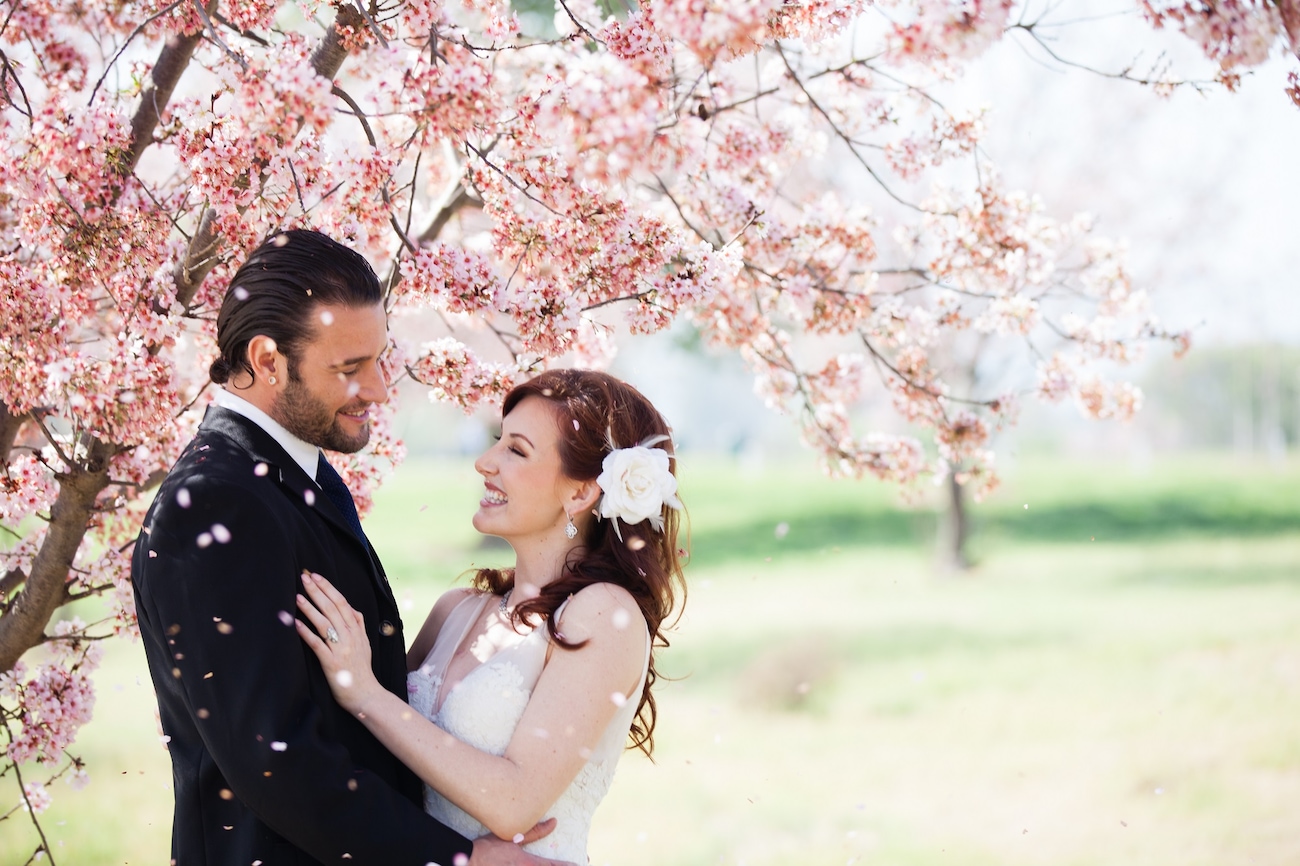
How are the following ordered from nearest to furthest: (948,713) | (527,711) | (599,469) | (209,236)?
(527,711) < (599,469) < (209,236) < (948,713)

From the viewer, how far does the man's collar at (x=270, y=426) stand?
2.69 m

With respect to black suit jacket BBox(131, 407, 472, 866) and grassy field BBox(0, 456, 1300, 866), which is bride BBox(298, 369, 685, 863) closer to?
black suit jacket BBox(131, 407, 472, 866)

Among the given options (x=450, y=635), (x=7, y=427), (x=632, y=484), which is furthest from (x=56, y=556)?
(x=632, y=484)

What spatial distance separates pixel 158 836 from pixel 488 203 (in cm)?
673

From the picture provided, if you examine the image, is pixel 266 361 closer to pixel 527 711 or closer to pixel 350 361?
pixel 350 361

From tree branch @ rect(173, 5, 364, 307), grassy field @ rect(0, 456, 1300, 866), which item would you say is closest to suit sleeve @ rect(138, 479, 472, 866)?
tree branch @ rect(173, 5, 364, 307)

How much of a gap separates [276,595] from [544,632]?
0.85 m

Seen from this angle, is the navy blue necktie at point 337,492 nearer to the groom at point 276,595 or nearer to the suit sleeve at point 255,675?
the groom at point 276,595

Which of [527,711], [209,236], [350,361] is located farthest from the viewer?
[209,236]

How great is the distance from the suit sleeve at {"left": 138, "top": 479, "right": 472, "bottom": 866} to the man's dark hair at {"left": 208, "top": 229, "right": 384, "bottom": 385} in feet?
1.38

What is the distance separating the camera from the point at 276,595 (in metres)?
2.42

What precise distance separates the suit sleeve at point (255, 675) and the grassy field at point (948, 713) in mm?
1433

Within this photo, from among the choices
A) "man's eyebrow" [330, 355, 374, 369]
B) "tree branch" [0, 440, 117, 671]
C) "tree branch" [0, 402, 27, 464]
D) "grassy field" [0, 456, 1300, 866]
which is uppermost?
"man's eyebrow" [330, 355, 374, 369]

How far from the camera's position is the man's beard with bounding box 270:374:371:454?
2705 mm
